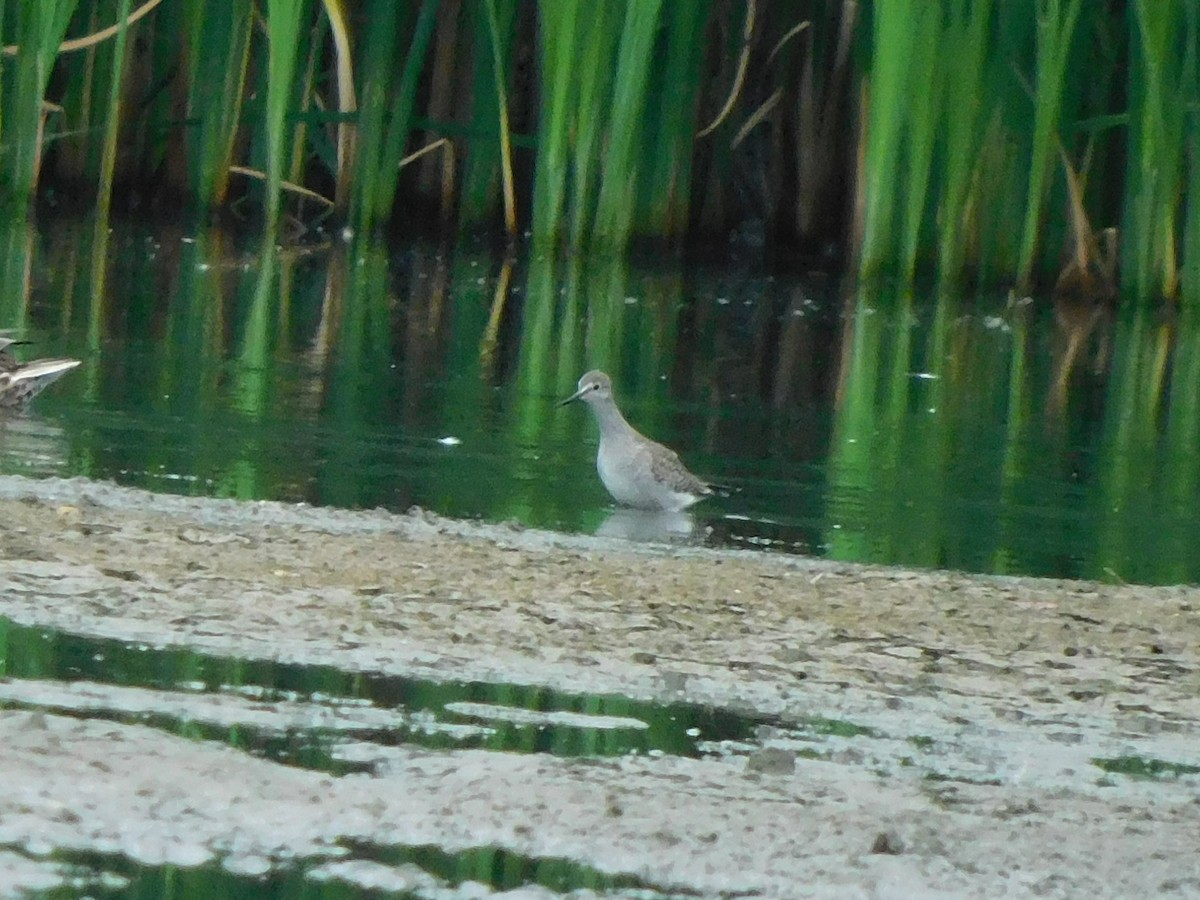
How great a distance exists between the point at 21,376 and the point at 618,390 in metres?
3.54

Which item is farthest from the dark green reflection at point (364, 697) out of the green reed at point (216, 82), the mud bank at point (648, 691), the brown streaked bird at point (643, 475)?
the green reed at point (216, 82)

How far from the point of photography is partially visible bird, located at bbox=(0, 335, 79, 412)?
9.91m

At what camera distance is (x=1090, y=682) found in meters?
5.92

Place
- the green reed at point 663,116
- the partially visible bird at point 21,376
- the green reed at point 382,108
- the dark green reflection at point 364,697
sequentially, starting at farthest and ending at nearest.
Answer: the green reed at point 382,108 < the green reed at point 663,116 < the partially visible bird at point 21,376 < the dark green reflection at point 364,697

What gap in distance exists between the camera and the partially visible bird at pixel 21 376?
991cm

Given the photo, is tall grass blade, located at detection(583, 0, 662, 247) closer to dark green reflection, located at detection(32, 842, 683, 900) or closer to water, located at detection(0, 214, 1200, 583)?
water, located at detection(0, 214, 1200, 583)

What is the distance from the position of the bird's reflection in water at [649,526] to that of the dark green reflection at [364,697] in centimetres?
307

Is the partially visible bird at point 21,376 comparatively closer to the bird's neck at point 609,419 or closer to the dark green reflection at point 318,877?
the bird's neck at point 609,419

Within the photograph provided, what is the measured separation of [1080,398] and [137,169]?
9.13m

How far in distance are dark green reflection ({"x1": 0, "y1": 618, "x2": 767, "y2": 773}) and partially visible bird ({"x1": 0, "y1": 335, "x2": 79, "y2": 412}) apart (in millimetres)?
4647

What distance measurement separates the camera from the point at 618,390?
12656 millimetres

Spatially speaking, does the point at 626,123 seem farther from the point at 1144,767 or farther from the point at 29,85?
the point at 1144,767

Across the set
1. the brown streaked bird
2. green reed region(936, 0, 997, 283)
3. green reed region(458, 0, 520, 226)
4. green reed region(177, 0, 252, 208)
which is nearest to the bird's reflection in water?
the brown streaked bird

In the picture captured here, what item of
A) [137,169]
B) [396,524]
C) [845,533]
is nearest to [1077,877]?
[396,524]
